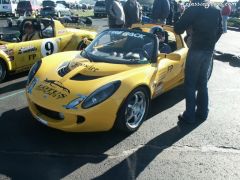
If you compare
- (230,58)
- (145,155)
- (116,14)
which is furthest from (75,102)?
(230,58)

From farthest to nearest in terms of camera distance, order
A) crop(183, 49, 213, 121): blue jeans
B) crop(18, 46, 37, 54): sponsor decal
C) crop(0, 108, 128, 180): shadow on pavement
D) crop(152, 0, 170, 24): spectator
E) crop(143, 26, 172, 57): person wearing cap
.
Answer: crop(152, 0, 170, 24): spectator → crop(18, 46, 37, 54): sponsor decal → crop(143, 26, 172, 57): person wearing cap → crop(183, 49, 213, 121): blue jeans → crop(0, 108, 128, 180): shadow on pavement

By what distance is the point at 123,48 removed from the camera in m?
5.32

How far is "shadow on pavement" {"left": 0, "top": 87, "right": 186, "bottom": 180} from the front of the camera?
12.0ft

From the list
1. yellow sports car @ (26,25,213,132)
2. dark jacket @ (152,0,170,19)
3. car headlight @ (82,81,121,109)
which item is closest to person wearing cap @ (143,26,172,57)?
yellow sports car @ (26,25,213,132)

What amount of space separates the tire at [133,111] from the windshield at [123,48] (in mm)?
588

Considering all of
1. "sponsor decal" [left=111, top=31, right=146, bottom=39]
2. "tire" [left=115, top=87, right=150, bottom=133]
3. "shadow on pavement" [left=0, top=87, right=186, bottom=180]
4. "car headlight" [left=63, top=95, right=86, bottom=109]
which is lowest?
"shadow on pavement" [left=0, top=87, right=186, bottom=180]

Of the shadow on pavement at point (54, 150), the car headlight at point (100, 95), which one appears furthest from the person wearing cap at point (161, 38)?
the car headlight at point (100, 95)

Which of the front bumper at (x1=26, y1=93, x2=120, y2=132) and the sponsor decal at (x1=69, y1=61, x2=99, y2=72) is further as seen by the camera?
the sponsor decal at (x1=69, y1=61, x2=99, y2=72)

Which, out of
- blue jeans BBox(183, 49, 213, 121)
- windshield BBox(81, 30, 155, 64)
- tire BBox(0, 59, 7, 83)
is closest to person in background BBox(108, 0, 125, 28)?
tire BBox(0, 59, 7, 83)

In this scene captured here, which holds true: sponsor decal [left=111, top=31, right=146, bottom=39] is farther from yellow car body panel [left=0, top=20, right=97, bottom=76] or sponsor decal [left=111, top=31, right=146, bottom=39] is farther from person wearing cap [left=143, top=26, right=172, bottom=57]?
yellow car body panel [left=0, top=20, right=97, bottom=76]

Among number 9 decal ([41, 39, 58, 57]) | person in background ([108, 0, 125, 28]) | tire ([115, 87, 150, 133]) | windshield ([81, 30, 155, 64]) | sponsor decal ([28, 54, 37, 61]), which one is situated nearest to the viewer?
tire ([115, 87, 150, 133])

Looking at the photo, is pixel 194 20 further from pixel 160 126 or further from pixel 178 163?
pixel 178 163

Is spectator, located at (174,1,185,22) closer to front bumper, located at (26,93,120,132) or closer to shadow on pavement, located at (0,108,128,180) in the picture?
shadow on pavement, located at (0,108,128,180)

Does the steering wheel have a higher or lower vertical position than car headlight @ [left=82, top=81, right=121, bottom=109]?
higher
